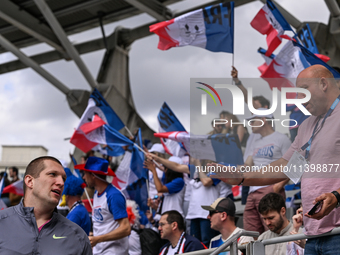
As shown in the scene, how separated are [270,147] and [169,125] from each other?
2.86 meters

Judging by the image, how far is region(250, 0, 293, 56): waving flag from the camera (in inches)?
269

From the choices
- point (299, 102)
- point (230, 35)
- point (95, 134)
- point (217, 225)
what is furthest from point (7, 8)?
point (299, 102)

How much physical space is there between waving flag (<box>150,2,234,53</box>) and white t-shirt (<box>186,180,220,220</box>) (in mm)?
1987

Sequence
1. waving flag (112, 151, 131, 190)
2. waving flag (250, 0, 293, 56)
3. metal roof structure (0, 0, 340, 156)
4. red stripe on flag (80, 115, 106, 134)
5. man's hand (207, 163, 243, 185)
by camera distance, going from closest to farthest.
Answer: man's hand (207, 163, 243, 185) → waving flag (250, 0, 293, 56) → red stripe on flag (80, 115, 106, 134) → waving flag (112, 151, 131, 190) → metal roof structure (0, 0, 340, 156)

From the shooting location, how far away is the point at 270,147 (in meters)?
5.21

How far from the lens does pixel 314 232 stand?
2.94 meters

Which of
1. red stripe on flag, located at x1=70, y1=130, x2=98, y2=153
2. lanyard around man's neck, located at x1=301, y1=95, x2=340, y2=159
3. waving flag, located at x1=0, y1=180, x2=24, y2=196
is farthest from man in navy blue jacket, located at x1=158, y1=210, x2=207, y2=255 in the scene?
waving flag, located at x1=0, y1=180, x2=24, y2=196

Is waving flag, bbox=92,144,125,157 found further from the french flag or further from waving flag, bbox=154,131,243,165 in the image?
waving flag, bbox=154,131,243,165

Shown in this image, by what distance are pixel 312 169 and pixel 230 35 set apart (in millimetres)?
3957

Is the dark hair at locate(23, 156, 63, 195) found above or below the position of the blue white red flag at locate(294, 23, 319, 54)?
below

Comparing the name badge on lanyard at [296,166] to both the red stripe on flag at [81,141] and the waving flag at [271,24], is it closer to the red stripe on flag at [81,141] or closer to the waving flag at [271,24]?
the waving flag at [271,24]

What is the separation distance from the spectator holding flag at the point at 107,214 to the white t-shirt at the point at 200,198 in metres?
1.40

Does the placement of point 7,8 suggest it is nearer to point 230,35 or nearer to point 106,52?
point 106,52

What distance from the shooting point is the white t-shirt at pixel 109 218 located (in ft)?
16.4
